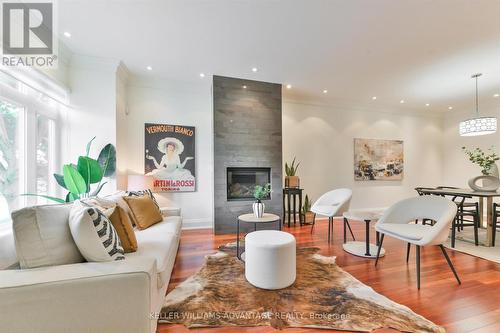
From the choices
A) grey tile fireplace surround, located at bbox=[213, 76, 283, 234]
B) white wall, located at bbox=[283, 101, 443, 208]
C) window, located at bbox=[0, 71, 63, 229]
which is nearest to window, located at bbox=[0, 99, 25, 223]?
window, located at bbox=[0, 71, 63, 229]

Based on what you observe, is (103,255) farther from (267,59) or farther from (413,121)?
(413,121)

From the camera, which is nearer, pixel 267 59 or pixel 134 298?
pixel 134 298

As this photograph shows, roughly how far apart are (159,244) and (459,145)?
8.22 meters

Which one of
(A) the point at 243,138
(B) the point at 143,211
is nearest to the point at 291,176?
(A) the point at 243,138

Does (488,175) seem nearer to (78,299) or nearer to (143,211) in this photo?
(143,211)

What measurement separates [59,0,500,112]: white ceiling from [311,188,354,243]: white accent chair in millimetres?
2219

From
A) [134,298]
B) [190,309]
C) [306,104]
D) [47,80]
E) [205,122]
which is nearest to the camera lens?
[134,298]

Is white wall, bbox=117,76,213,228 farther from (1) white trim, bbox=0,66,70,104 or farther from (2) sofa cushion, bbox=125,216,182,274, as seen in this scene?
(2) sofa cushion, bbox=125,216,182,274

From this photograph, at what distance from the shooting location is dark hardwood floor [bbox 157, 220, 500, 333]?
171 centimetres

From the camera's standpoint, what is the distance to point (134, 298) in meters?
1.18

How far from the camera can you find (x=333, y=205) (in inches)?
156

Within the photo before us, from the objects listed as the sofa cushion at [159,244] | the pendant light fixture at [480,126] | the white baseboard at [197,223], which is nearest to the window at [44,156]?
the sofa cushion at [159,244]

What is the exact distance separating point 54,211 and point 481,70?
6244mm

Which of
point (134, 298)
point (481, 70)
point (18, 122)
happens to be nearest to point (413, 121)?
point (481, 70)
